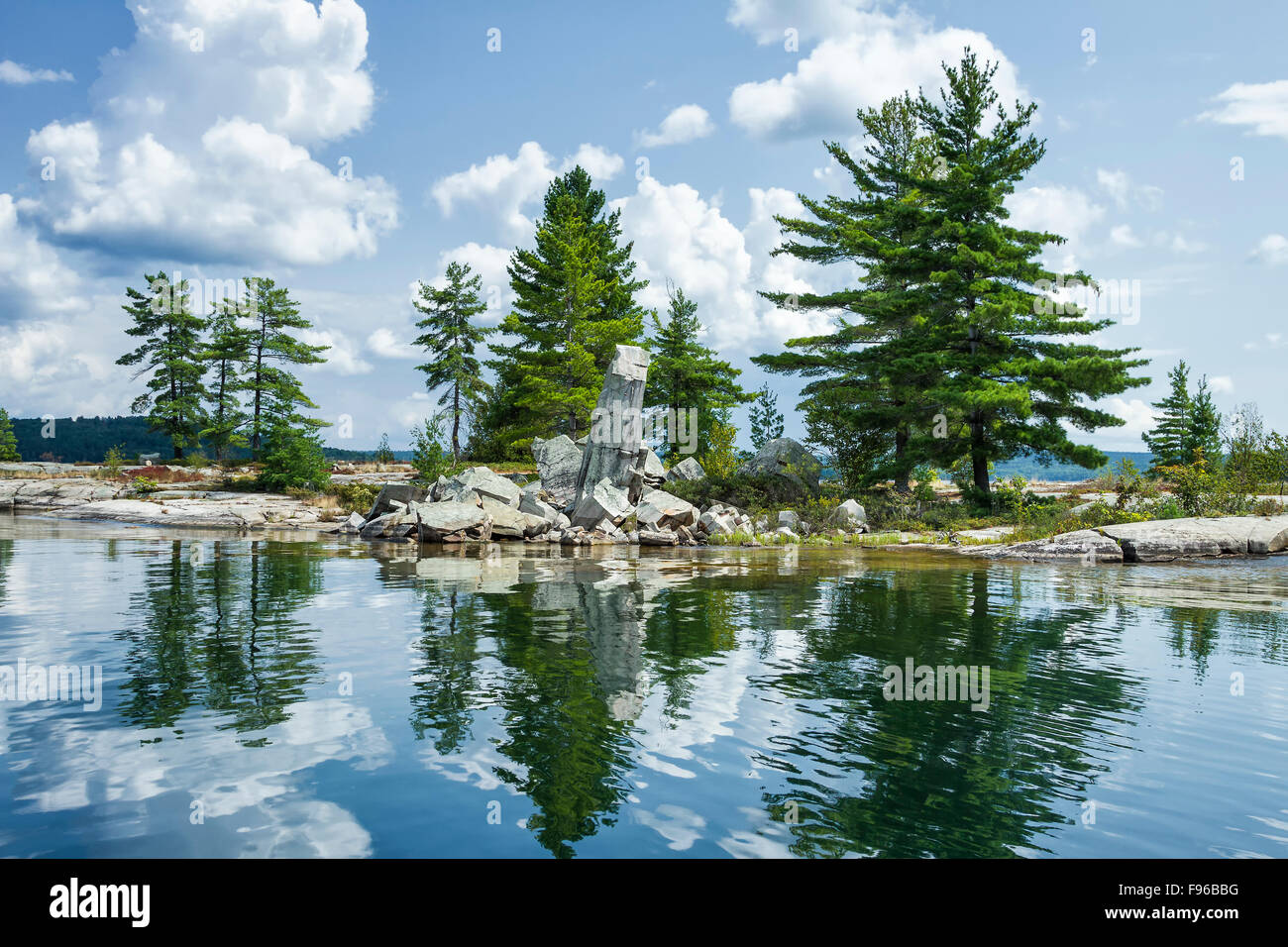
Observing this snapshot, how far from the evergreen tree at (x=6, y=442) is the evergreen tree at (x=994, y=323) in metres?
62.7

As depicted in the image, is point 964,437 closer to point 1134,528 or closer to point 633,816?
point 1134,528

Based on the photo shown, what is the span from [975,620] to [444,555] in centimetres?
1372

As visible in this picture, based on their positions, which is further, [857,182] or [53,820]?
[857,182]

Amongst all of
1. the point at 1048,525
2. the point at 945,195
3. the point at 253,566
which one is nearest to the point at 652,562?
A: the point at 253,566

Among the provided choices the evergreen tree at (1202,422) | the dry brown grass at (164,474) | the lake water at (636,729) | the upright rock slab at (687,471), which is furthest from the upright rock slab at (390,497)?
the evergreen tree at (1202,422)

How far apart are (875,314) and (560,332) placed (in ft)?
56.9

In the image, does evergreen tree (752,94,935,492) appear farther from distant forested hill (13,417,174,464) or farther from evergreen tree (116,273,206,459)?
distant forested hill (13,417,174,464)

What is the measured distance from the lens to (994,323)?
26.2 m

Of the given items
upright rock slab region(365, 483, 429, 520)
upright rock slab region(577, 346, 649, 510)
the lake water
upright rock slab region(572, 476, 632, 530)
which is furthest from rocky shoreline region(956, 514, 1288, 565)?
upright rock slab region(365, 483, 429, 520)

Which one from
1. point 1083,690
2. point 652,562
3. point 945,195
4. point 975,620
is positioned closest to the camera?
point 1083,690

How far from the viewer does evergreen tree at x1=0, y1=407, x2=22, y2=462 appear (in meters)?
55.9

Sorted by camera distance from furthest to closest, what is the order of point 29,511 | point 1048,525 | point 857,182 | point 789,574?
point 29,511 → point 857,182 → point 1048,525 → point 789,574

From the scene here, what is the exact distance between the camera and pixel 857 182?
33.5 m

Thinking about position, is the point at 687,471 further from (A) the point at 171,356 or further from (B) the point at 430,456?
(A) the point at 171,356
